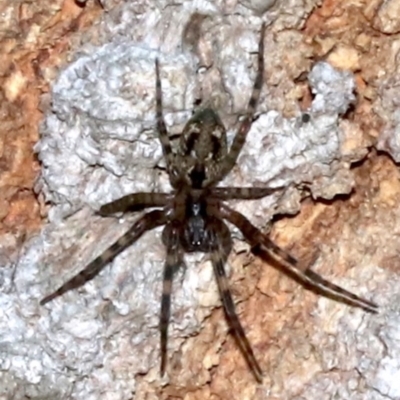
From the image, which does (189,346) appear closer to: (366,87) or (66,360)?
(66,360)

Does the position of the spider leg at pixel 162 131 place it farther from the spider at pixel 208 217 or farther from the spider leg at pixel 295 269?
the spider leg at pixel 295 269

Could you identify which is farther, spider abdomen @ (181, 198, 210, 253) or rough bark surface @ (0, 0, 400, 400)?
spider abdomen @ (181, 198, 210, 253)

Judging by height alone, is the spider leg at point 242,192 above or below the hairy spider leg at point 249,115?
below

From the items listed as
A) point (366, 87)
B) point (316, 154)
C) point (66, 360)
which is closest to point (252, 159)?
point (316, 154)

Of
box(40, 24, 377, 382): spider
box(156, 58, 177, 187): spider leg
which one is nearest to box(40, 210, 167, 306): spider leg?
box(40, 24, 377, 382): spider

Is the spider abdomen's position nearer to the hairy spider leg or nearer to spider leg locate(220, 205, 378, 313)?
spider leg locate(220, 205, 378, 313)

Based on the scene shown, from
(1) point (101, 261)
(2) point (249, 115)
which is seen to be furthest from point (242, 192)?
(1) point (101, 261)

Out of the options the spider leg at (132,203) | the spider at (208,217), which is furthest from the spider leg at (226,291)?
the spider leg at (132,203)
